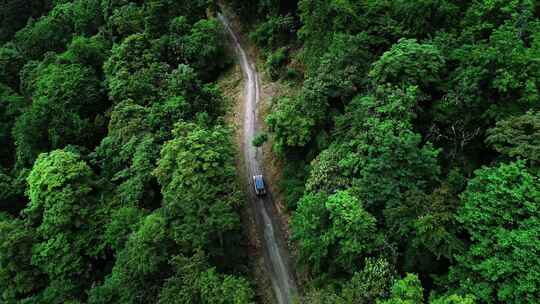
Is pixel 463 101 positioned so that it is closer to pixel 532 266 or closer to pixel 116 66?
pixel 532 266

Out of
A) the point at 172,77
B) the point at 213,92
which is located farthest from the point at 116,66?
the point at 213,92

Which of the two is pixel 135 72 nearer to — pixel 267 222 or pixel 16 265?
pixel 16 265

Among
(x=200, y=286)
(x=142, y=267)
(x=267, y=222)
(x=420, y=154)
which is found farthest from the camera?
(x=267, y=222)

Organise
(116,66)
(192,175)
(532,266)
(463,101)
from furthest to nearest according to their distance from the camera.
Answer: (116,66) < (192,175) < (463,101) < (532,266)

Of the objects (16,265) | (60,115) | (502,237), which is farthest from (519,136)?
(60,115)

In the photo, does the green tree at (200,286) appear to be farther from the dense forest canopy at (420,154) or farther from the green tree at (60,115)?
the green tree at (60,115)

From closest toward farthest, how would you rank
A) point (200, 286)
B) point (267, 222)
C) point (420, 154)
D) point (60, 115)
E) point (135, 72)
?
point (420, 154), point (200, 286), point (267, 222), point (135, 72), point (60, 115)
